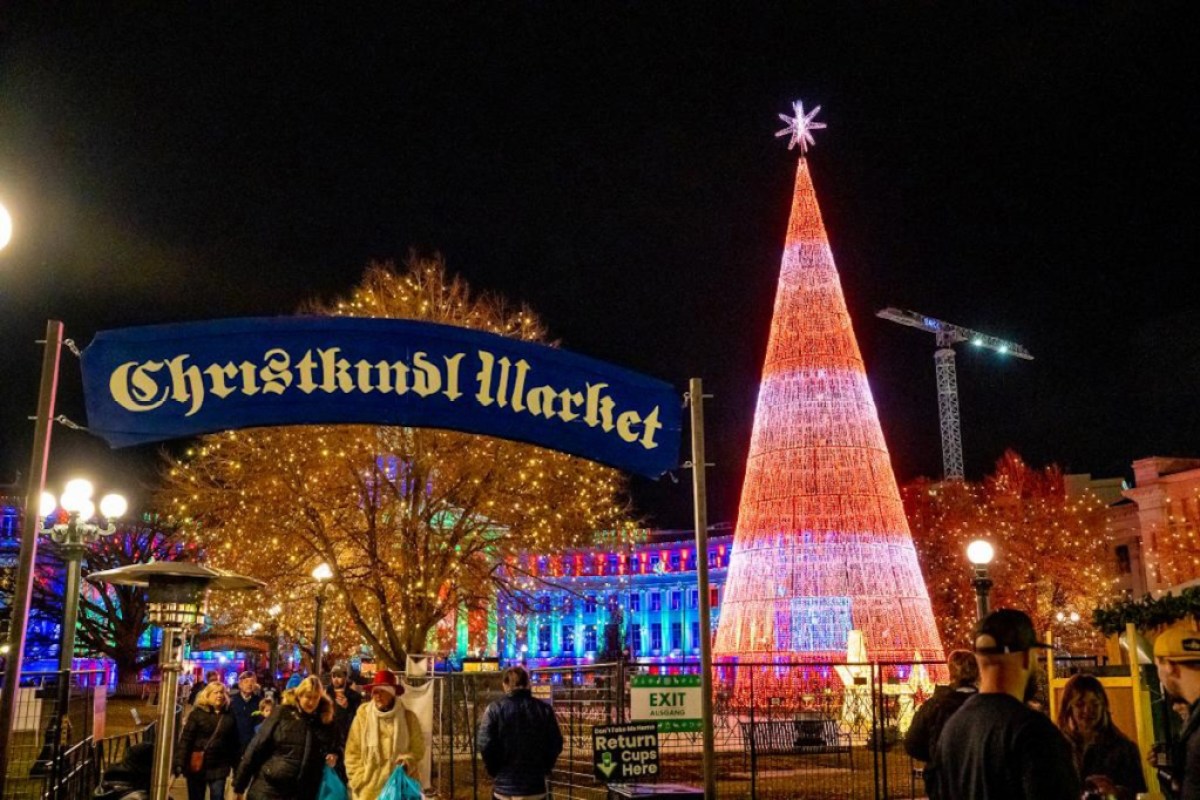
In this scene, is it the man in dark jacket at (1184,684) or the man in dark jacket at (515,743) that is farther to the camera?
the man in dark jacket at (515,743)

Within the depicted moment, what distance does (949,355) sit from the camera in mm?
138875

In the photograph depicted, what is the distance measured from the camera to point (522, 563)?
25656mm

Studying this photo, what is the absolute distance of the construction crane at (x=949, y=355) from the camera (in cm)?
12031

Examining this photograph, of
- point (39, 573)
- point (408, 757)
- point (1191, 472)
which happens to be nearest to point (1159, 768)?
point (408, 757)

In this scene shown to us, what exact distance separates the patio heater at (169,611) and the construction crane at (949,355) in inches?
4609

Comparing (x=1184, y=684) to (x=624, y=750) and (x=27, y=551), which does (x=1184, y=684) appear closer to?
(x=624, y=750)

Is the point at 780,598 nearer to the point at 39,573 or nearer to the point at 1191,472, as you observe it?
the point at 39,573

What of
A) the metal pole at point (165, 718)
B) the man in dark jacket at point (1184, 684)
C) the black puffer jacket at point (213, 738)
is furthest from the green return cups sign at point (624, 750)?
the black puffer jacket at point (213, 738)

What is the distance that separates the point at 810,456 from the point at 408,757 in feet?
55.5

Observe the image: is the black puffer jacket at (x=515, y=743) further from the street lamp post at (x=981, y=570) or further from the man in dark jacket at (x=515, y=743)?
the street lamp post at (x=981, y=570)

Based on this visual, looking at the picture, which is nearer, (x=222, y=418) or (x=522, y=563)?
(x=222, y=418)

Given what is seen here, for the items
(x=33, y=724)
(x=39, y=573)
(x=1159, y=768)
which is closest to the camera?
(x=1159, y=768)

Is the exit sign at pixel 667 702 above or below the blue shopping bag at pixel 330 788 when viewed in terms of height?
above

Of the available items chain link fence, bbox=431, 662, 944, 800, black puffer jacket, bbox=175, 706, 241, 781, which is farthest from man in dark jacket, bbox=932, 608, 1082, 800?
black puffer jacket, bbox=175, 706, 241, 781
